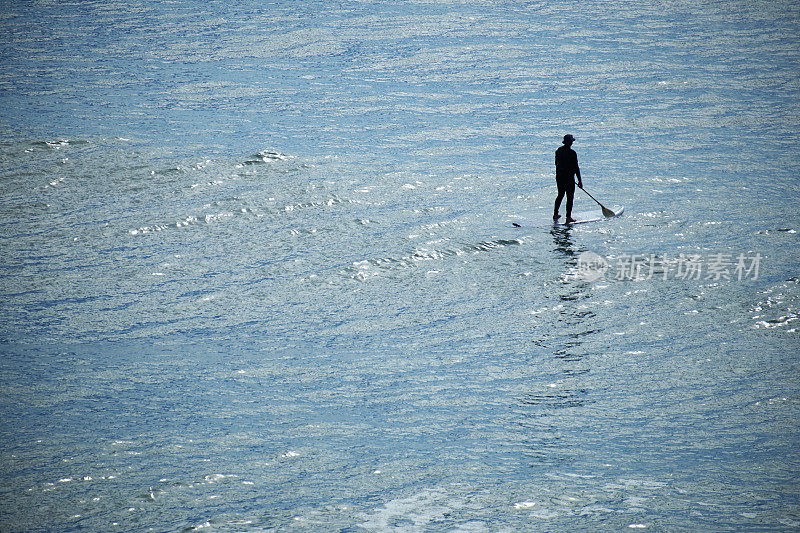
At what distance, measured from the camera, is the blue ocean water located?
25.1 feet

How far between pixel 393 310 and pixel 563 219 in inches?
220

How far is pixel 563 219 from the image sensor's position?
15.6 meters

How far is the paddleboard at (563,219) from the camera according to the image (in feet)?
50.2

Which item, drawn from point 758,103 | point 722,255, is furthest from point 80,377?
point 758,103

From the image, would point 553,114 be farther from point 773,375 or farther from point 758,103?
point 773,375

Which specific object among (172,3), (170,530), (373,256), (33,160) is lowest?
(170,530)

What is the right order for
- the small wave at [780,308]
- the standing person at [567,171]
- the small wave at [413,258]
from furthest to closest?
the standing person at [567,171], the small wave at [413,258], the small wave at [780,308]

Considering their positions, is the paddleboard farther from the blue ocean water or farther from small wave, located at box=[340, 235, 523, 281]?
small wave, located at box=[340, 235, 523, 281]

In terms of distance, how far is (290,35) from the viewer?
113 ft

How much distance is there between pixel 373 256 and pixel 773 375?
22.7ft

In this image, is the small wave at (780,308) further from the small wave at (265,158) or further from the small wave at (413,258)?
the small wave at (265,158)

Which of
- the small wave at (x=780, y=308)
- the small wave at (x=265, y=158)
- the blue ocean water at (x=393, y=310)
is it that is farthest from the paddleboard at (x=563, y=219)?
the small wave at (x=265, y=158)

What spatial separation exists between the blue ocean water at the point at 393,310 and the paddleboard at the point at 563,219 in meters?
0.24

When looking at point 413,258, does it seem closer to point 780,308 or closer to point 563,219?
point 563,219
